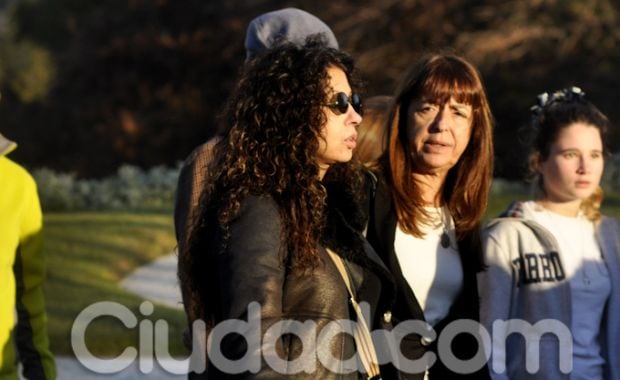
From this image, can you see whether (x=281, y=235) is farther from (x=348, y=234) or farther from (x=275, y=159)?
(x=348, y=234)

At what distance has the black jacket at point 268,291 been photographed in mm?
2682

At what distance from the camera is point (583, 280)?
409 cm

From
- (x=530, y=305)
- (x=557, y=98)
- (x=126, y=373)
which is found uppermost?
(x=557, y=98)

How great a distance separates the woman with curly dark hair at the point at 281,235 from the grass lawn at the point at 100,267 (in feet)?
18.0

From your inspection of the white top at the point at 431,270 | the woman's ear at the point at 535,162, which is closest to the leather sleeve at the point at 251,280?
the white top at the point at 431,270

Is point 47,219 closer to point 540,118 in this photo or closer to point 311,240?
point 540,118

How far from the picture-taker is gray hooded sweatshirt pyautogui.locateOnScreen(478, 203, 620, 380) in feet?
12.9

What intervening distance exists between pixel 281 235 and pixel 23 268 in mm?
Result: 1074

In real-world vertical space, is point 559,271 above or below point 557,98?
below

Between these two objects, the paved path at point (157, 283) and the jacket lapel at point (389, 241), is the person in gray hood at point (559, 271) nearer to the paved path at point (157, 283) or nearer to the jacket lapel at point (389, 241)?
the jacket lapel at point (389, 241)

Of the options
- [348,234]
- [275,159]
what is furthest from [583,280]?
[275,159]

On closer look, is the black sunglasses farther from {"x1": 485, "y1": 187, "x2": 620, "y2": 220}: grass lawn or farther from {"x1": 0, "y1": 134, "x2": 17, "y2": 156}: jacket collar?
{"x1": 485, "y1": 187, "x2": 620, "y2": 220}: grass lawn

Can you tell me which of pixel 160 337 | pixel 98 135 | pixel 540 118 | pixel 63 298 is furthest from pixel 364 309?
pixel 98 135

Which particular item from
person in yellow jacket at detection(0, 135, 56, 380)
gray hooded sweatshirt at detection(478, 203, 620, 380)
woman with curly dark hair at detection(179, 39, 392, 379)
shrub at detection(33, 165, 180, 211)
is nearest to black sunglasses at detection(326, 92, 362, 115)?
woman with curly dark hair at detection(179, 39, 392, 379)
